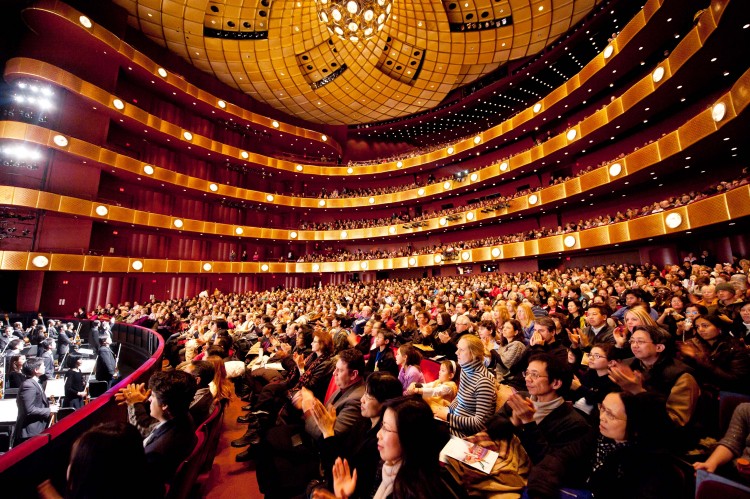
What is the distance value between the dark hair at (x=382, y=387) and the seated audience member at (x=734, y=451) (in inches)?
62.1

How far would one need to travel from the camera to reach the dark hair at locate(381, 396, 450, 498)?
4.16 ft

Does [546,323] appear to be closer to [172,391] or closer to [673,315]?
[673,315]

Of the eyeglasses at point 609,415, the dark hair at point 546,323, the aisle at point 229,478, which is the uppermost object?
the dark hair at point 546,323

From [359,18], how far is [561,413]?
16.8 meters

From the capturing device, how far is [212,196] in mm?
19078

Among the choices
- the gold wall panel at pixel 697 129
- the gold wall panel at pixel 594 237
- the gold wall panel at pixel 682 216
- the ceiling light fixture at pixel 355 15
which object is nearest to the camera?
the gold wall panel at pixel 697 129

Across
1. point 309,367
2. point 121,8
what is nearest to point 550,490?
point 309,367

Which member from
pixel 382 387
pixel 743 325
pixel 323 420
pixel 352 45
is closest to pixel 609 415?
pixel 382 387

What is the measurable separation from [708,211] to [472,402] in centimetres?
1052

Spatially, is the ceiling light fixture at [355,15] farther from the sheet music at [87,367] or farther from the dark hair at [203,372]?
the dark hair at [203,372]

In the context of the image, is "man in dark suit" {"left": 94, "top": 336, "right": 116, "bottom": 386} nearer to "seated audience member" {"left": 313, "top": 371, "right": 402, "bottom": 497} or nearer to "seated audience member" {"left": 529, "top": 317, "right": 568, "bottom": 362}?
"seated audience member" {"left": 313, "top": 371, "right": 402, "bottom": 497}

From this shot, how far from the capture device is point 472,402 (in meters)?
2.29

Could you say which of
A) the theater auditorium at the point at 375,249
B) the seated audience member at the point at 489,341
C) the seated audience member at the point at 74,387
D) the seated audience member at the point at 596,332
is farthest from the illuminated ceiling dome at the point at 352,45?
the seated audience member at the point at 74,387

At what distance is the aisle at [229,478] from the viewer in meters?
2.88
